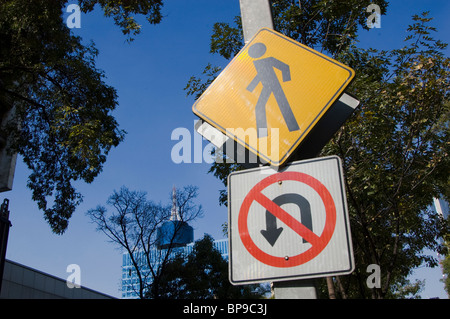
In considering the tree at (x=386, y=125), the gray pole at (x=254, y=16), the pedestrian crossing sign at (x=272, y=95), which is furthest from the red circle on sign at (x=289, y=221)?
the tree at (x=386, y=125)

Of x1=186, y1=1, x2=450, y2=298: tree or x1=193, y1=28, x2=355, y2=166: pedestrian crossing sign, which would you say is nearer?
x1=193, y1=28, x2=355, y2=166: pedestrian crossing sign

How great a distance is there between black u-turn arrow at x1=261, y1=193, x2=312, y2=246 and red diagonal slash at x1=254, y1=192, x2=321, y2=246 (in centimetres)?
2

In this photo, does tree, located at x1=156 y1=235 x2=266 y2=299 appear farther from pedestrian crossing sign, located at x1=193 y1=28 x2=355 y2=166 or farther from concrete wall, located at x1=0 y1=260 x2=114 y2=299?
pedestrian crossing sign, located at x1=193 y1=28 x2=355 y2=166

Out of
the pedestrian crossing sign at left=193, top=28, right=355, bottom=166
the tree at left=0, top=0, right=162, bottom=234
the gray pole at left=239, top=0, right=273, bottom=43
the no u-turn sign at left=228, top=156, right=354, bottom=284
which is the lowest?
the no u-turn sign at left=228, top=156, right=354, bottom=284

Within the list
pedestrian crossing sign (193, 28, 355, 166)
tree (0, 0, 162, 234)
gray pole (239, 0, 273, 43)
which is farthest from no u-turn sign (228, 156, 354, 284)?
tree (0, 0, 162, 234)

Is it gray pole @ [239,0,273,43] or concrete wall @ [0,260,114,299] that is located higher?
gray pole @ [239,0,273,43]

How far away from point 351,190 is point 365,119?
4.86 feet

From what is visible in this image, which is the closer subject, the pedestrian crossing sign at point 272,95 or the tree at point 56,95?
the pedestrian crossing sign at point 272,95

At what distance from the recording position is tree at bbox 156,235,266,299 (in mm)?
26292

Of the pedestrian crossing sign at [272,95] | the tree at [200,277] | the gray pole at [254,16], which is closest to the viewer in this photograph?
the pedestrian crossing sign at [272,95]

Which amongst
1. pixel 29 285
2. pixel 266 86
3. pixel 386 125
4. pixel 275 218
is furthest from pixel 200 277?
pixel 275 218

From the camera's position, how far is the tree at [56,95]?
31.8 ft

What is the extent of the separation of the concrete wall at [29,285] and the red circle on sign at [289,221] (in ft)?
61.8

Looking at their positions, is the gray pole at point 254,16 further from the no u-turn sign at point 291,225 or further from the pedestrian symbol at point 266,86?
the no u-turn sign at point 291,225
